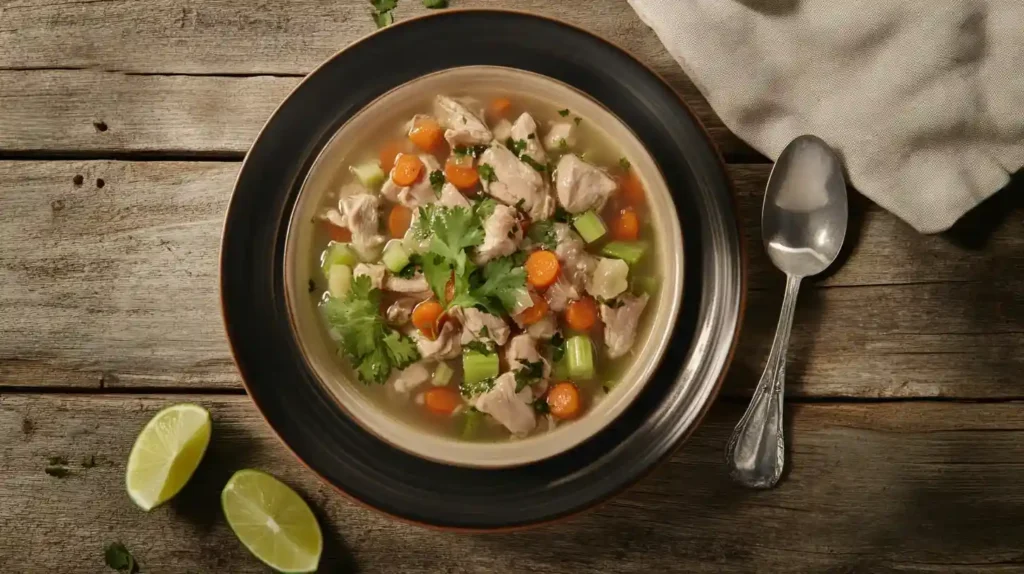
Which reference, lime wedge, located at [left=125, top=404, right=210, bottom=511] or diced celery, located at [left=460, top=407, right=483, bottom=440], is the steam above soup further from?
lime wedge, located at [left=125, top=404, right=210, bottom=511]

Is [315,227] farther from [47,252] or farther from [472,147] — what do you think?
[47,252]

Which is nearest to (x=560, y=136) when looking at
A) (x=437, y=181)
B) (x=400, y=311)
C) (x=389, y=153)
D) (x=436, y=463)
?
(x=437, y=181)

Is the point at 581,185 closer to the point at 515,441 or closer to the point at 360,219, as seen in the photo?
the point at 360,219

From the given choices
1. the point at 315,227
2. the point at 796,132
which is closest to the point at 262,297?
the point at 315,227

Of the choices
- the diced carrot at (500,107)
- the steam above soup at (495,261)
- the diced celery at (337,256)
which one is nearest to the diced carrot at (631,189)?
the steam above soup at (495,261)

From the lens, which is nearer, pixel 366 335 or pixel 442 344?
pixel 366 335

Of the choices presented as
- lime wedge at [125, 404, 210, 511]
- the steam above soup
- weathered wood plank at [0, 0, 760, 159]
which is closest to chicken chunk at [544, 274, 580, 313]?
the steam above soup

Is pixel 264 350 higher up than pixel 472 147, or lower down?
lower down
